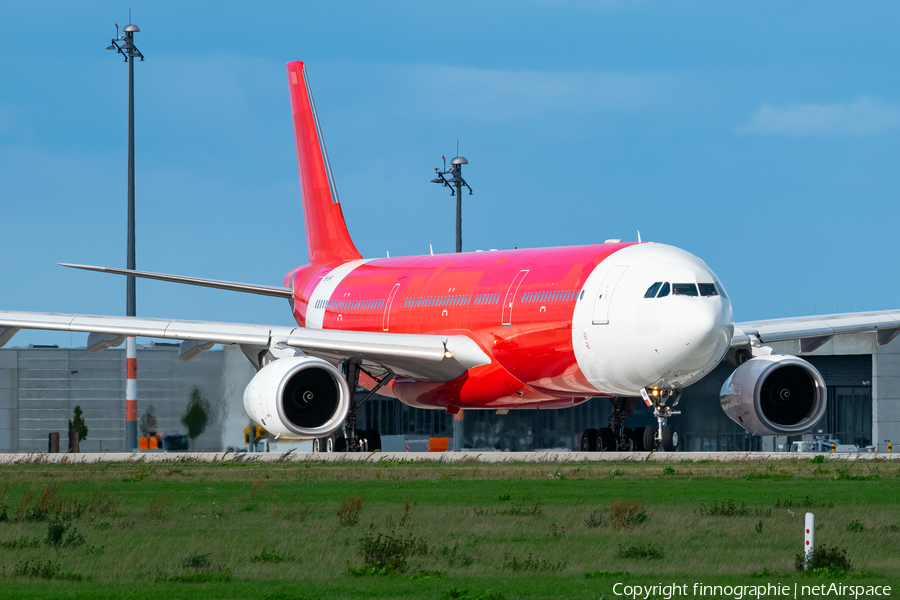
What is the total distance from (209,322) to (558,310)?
7233mm

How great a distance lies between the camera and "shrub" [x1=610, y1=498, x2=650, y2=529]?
13.4 m

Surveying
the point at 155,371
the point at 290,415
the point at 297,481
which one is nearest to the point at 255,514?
the point at 297,481

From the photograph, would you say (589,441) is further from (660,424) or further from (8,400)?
(8,400)

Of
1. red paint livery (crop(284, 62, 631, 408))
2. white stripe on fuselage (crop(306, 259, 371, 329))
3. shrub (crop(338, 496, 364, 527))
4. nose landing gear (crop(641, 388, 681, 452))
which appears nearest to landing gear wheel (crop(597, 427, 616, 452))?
nose landing gear (crop(641, 388, 681, 452))

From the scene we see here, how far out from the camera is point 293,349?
81.6 feet

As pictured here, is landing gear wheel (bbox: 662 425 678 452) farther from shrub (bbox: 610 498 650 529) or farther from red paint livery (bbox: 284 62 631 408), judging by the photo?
shrub (bbox: 610 498 650 529)

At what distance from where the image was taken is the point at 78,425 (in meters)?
39.9

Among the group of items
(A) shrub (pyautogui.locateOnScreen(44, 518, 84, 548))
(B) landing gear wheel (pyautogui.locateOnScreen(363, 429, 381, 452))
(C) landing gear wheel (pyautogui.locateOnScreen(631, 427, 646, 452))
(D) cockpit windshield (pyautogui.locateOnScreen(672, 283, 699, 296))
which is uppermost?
(D) cockpit windshield (pyautogui.locateOnScreen(672, 283, 699, 296))

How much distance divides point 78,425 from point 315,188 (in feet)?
37.7

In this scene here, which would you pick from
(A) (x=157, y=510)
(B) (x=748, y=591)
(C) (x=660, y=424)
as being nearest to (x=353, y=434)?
(C) (x=660, y=424)

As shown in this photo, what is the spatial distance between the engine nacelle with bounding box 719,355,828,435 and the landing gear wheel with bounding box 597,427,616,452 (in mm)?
2434

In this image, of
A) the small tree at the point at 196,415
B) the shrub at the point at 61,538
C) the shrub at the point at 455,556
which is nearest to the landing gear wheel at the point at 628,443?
the small tree at the point at 196,415

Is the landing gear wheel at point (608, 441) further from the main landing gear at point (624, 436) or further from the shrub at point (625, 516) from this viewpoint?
the shrub at point (625, 516)

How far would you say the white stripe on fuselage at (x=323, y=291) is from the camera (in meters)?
31.2
